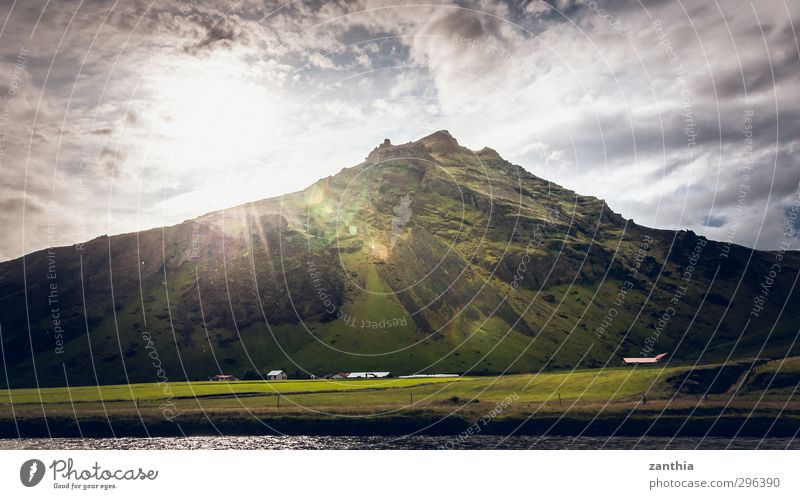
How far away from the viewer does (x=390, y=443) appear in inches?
3541

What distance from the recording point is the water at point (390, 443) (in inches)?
3270

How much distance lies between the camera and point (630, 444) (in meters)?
83.4

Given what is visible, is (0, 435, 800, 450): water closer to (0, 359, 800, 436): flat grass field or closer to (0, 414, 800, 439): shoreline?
(0, 414, 800, 439): shoreline

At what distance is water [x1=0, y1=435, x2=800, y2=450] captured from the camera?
83.1 metres

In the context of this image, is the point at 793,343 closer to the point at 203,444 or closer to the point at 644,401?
the point at 644,401
